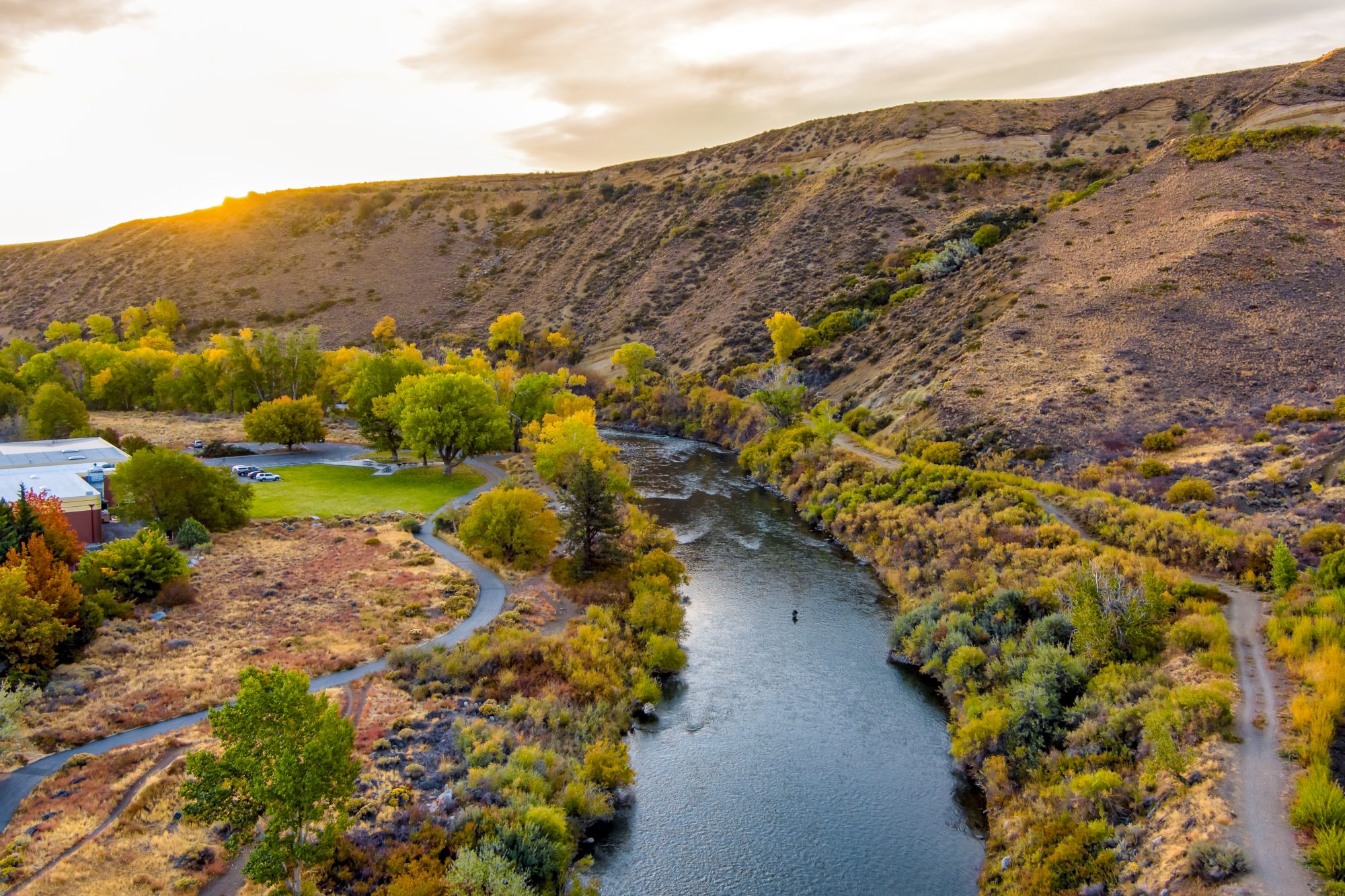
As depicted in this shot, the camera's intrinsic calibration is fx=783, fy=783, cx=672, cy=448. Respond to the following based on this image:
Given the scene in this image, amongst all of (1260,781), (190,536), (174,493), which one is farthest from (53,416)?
(1260,781)

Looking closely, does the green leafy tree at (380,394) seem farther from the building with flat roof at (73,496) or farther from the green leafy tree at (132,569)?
the green leafy tree at (132,569)

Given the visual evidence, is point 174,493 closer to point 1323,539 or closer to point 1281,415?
point 1323,539

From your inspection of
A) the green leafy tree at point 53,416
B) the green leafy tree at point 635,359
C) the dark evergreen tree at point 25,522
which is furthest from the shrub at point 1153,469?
the green leafy tree at point 53,416

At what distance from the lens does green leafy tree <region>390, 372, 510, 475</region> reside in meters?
52.1

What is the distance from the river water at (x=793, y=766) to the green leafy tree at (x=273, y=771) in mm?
7175

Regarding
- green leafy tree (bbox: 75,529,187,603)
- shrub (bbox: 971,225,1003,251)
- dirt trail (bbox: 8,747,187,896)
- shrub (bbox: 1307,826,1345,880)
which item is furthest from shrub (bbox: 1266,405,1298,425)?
green leafy tree (bbox: 75,529,187,603)

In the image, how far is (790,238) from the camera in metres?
94.2

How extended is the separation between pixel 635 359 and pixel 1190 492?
184 feet

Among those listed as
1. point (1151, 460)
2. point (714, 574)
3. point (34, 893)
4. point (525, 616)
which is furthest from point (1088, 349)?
point (34, 893)

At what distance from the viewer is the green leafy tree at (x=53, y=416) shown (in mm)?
64438

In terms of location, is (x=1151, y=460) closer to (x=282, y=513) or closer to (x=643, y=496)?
(x=643, y=496)

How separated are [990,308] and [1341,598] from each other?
42.9 m

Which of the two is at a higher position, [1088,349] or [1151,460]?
[1088,349]

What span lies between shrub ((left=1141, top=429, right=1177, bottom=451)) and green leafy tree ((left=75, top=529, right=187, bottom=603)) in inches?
1834
